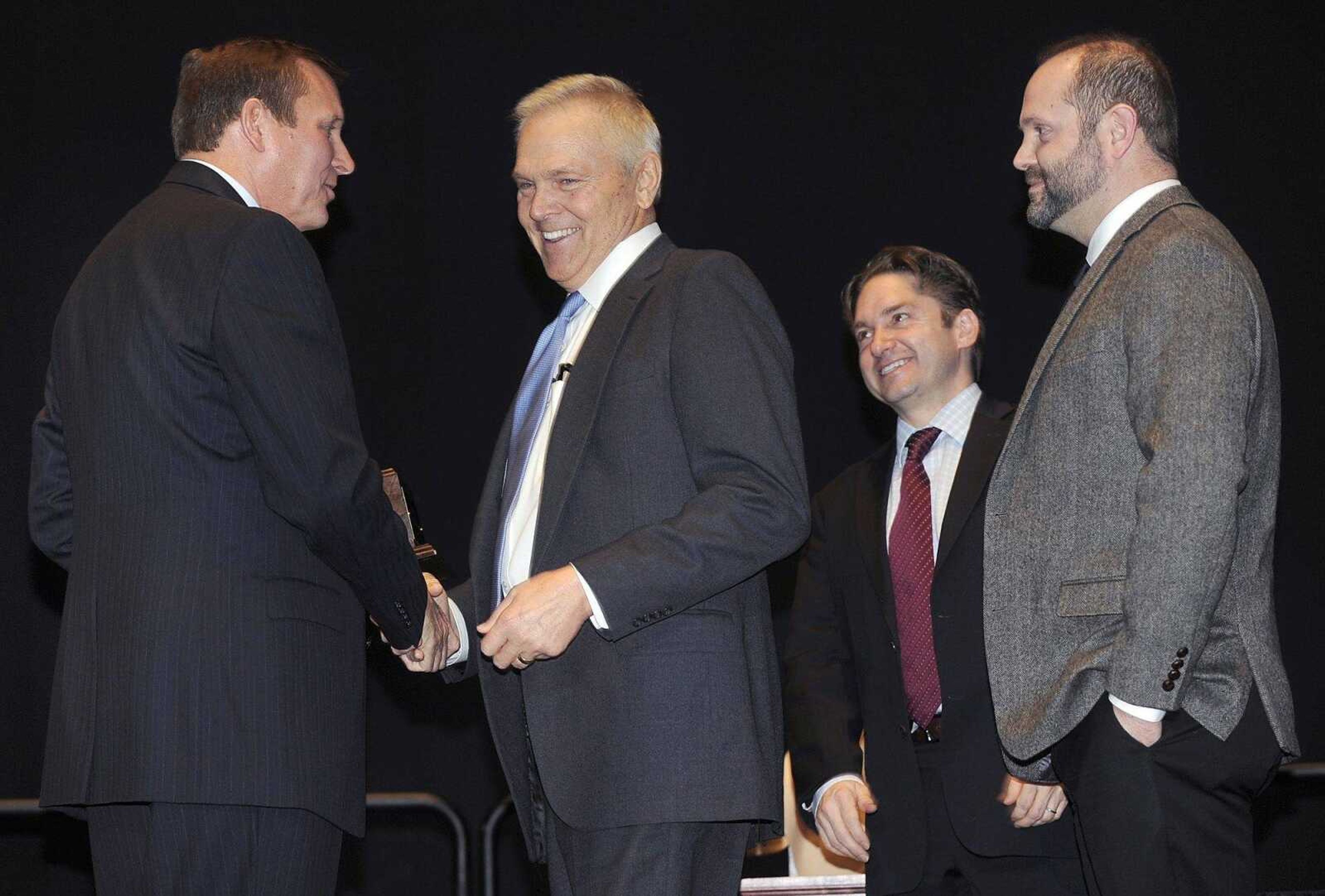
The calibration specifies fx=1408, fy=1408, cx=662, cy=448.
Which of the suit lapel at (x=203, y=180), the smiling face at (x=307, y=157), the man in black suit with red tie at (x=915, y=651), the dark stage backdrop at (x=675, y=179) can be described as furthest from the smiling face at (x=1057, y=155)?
the dark stage backdrop at (x=675, y=179)

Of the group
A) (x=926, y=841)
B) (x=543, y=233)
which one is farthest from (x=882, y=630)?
(x=543, y=233)

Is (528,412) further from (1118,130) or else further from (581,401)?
(1118,130)

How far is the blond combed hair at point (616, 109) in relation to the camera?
2857 millimetres

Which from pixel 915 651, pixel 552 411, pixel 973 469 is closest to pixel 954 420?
pixel 973 469

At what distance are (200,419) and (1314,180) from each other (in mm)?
3950

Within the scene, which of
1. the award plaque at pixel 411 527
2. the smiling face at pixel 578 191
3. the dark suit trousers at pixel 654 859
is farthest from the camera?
the award plaque at pixel 411 527

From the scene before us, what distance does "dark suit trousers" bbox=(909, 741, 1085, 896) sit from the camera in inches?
111

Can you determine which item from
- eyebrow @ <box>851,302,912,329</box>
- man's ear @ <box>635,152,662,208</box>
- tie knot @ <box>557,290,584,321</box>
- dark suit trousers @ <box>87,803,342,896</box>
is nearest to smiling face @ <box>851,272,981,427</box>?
eyebrow @ <box>851,302,912,329</box>

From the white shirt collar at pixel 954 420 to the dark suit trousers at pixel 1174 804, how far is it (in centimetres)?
123

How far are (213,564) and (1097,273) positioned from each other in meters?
1.53

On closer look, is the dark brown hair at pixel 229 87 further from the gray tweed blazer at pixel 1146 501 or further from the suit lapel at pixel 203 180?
the gray tweed blazer at pixel 1146 501

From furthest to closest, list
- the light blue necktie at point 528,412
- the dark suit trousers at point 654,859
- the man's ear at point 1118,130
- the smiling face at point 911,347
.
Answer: the smiling face at point 911,347 < the light blue necktie at point 528,412 < the man's ear at point 1118,130 < the dark suit trousers at point 654,859

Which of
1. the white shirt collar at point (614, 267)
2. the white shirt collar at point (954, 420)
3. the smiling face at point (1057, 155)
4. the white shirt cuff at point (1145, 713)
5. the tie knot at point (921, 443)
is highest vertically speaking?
the smiling face at point (1057, 155)

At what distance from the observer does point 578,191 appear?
9.22 ft
